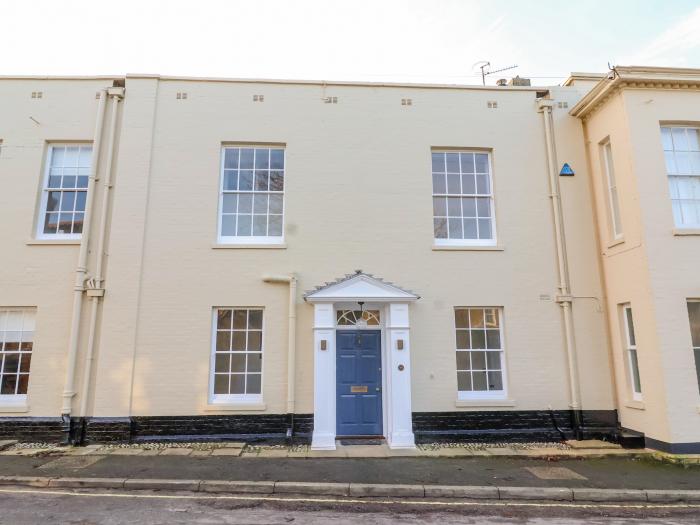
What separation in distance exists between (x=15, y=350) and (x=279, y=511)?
295 inches

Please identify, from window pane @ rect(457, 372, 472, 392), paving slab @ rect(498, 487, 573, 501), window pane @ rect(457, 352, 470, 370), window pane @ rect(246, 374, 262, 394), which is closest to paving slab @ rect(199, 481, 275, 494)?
window pane @ rect(246, 374, 262, 394)

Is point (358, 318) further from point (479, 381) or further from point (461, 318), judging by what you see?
point (479, 381)

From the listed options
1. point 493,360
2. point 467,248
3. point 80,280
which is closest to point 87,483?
point 80,280

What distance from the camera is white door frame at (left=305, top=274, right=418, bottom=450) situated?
937cm

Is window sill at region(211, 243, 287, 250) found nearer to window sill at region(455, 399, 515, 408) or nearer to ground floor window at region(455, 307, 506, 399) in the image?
ground floor window at region(455, 307, 506, 399)

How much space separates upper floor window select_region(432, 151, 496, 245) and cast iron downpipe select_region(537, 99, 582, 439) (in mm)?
1442

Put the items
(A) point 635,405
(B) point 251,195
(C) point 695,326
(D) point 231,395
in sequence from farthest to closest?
(B) point 251,195
(D) point 231,395
(A) point 635,405
(C) point 695,326

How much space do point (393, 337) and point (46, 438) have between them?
24.6ft

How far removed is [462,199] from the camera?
11055 mm

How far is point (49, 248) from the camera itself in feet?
33.4

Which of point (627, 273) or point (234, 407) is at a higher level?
point (627, 273)

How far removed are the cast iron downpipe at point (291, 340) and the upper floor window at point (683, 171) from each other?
8.14 metres

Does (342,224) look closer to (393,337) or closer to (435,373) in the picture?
(393,337)

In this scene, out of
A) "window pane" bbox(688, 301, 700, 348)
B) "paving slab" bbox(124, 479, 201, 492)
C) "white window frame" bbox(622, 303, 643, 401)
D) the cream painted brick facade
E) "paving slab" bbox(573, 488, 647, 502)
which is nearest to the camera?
"paving slab" bbox(573, 488, 647, 502)
